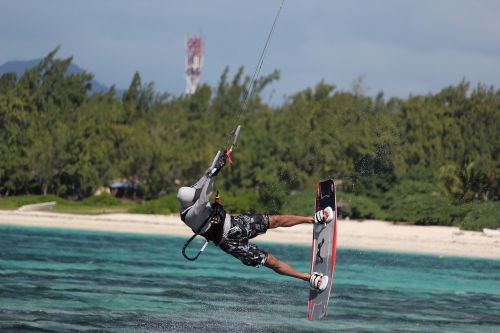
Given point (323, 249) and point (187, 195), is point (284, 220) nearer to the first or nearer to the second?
point (323, 249)

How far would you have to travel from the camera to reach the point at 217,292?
754 inches

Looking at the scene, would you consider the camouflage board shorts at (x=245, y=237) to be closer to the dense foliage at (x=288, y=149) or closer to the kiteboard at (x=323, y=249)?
the kiteboard at (x=323, y=249)

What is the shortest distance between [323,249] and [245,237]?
4.41 ft

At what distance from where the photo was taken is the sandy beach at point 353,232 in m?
32.9

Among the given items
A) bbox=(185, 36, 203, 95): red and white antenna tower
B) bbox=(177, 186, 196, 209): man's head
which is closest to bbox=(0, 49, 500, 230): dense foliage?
bbox=(177, 186, 196, 209): man's head

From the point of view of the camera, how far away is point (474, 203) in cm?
3984

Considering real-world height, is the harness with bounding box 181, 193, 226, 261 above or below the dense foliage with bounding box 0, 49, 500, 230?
below

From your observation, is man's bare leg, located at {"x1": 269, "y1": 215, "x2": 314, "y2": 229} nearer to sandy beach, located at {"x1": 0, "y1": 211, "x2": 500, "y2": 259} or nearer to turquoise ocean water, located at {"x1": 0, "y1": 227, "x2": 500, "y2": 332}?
turquoise ocean water, located at {"x1": 0, "y1": 227, "x2": 500, "y2": 332}

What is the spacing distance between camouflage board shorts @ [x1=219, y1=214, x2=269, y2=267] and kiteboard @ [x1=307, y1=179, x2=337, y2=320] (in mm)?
1020

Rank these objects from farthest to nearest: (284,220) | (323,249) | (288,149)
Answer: (288,149) → (323,249) → (284,220)

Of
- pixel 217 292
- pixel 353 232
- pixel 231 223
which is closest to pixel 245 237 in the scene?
pixel 231 223

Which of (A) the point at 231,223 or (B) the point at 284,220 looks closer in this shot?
(A) the point at 231,223

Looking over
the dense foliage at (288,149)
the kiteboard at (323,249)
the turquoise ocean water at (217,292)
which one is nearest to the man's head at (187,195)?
the kiteboard at (323,249)

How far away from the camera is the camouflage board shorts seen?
12180 mm
